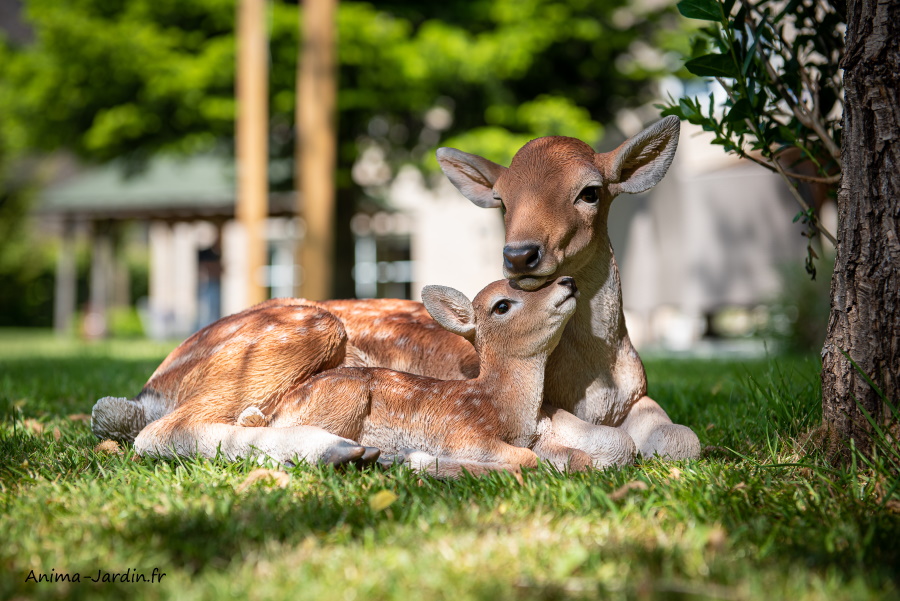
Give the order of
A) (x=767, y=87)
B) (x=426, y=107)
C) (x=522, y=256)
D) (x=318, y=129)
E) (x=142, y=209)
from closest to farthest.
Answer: (x=522, y=256) → (x=767, y=87) → (x=318, y=129) → (x=426, y=107) → (x=142, y=209)

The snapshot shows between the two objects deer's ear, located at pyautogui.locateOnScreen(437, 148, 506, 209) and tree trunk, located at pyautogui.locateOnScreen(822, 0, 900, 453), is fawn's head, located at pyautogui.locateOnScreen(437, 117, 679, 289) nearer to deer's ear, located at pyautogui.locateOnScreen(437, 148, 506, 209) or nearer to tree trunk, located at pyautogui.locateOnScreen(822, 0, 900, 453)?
deer's ear, located at pyautogui.locateOnScreen(437, 148, 506, 209)

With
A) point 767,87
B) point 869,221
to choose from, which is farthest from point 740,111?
point 869,221

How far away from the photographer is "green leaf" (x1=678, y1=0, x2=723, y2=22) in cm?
355

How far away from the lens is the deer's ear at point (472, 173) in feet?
11.5

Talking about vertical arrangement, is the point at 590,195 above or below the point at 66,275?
above

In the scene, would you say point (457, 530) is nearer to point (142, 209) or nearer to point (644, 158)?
point (644, 158)

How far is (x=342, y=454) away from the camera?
3.05 meters

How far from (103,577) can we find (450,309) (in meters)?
1.67

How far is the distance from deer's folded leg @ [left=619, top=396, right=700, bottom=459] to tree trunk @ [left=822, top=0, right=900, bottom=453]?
1.88ft

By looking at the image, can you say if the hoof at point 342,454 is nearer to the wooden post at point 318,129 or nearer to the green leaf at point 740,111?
the green leaf at point 740,111

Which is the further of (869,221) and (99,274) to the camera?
(99,274)

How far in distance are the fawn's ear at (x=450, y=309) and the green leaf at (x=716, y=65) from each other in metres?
1.63

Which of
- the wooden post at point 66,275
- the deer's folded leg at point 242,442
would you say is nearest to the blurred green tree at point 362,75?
the wooden post at point 66,275

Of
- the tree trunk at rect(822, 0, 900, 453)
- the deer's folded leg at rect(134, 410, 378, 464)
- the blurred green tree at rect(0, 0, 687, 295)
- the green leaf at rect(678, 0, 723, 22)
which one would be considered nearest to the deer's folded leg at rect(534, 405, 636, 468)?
the deer's folded leg at rect(134, 410, 378, 464)
